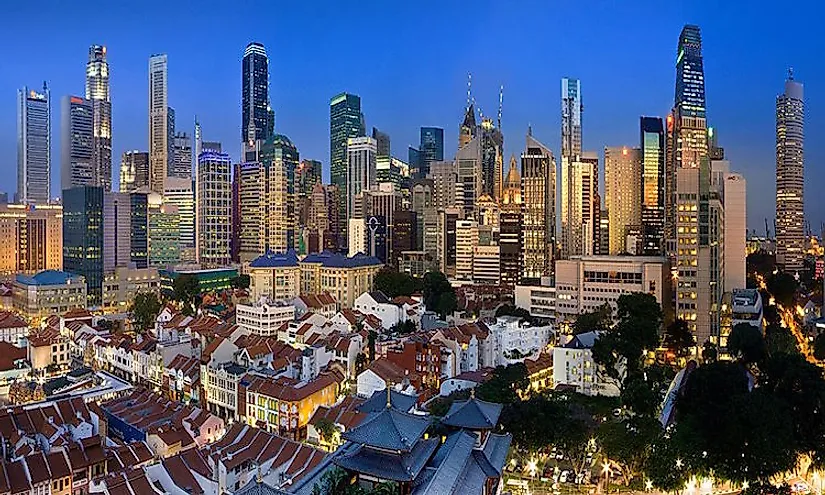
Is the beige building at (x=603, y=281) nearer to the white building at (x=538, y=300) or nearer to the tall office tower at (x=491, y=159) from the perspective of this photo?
the white building at (x=538, y=300)

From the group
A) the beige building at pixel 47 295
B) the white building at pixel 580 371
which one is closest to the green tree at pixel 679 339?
the white building at pixel 580 371

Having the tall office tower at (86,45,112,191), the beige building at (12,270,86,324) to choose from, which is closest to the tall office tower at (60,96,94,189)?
the tall office tower at (86,45,112,191)

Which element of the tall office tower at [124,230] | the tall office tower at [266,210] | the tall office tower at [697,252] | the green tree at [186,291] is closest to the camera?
the tall office tower at [697,252]

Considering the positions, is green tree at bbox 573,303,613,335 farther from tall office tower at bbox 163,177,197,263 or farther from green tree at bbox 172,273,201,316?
tall office tower at bbox 163,177,197,263

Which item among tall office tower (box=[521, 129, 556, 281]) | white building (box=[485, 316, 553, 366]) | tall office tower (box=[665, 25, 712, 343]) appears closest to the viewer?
white building (box=[485, 316, 553, 366])

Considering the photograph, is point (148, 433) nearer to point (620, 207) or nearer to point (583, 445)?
point (583, 445)
